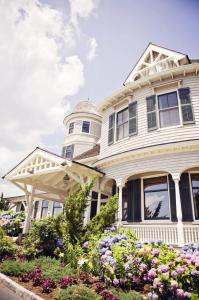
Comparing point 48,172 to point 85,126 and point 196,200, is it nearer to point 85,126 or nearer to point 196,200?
point 196,200

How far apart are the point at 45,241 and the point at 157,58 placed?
1159cm

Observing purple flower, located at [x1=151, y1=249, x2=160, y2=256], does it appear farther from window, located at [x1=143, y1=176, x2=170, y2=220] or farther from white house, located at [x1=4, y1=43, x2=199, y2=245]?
window, located at [x1=143, y1=176, x2=170, y2=220]

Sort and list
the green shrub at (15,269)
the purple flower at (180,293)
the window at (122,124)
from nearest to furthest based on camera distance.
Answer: the purple flower at (180,293) → the green shrub at (15,269) → the window at (122,124)

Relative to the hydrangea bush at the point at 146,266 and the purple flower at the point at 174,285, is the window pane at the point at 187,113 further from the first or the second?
the purple flower at the point at 174,285

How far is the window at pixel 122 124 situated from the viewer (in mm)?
11328

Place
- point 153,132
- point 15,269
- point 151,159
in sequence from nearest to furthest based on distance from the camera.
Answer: point 15,269 < point 151,159 < point 153,132

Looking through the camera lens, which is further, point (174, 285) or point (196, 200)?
point (196, 200)

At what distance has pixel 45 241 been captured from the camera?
7.42 metres

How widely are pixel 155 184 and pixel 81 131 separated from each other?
37.2 feet

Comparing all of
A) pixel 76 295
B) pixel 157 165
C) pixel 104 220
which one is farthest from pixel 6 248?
pixel 157 165

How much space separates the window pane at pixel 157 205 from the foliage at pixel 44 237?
4.12m

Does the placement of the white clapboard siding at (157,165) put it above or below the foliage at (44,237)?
above

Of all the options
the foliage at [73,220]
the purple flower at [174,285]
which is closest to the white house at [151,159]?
the foliage at [73,220]

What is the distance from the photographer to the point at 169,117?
9945mm
